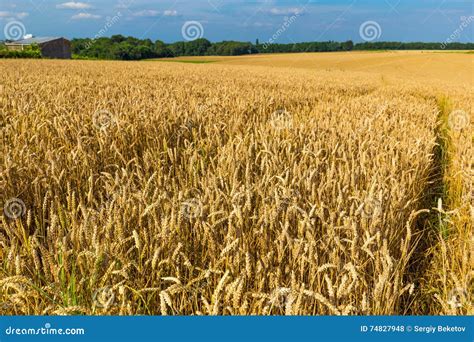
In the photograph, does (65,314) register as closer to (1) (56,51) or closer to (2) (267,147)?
(2) (267,147)

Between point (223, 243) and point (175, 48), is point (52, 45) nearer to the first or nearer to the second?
point (175, 48)

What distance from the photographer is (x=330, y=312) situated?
1.65 m

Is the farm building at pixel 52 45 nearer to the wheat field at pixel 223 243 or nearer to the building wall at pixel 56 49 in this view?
the building wall at pixel 56 49

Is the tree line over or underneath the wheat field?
over

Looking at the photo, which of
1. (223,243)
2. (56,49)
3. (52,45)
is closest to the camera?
(223,243)

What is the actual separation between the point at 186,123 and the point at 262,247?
3095 mm

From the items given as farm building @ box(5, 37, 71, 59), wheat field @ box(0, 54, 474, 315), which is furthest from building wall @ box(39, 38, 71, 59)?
wheat field @ box(0, 54, 474, 315)

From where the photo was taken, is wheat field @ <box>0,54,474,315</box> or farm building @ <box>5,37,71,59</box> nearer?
wheat field @ <box>0,54,474,315</box>

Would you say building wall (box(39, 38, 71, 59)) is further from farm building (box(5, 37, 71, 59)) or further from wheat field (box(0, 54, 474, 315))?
wheat field (box(0, 54, 474, 315))

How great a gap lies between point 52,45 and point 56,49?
1.41 metres

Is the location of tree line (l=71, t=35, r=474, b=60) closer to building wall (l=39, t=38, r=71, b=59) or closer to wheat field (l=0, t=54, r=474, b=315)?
building wall (l=39, t=38, r=71, b=59)

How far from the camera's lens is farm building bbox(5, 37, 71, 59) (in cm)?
7238

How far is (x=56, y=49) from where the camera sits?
245 feet

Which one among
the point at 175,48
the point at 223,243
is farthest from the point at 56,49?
the point at 223,243
